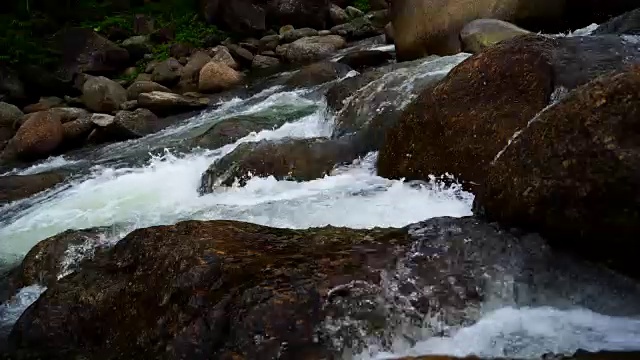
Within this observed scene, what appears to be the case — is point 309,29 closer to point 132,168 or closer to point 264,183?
point 132,168

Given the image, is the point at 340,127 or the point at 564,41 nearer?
the point at 564,41

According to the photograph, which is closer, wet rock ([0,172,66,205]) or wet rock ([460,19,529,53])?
wet rock ([460,19,529,53])

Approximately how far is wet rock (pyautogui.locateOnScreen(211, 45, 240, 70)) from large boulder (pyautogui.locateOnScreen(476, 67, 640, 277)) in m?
12.6

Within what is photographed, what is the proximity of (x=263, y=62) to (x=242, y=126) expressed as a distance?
7126mm

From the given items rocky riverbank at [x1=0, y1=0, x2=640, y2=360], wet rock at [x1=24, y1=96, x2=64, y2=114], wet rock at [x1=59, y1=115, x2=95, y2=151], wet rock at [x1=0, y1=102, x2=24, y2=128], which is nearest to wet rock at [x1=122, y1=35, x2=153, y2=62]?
wet rock at [x1=24, y1=96, x2=64, y2=114]

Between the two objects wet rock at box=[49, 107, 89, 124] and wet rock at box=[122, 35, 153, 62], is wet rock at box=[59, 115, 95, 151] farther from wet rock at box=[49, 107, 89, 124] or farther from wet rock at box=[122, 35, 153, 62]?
wet rock at box=[122, 35, 153, 62]

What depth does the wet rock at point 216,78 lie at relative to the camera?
14359 millimetres

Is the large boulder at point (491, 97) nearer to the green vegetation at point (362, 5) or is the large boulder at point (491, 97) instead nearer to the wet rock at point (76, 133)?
the wet rock at point (76, 133)

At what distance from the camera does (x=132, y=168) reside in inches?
377

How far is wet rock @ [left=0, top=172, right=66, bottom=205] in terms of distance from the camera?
9188 mm

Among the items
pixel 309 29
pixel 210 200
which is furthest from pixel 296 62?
pixel 210 200

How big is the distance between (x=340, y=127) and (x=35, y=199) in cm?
429

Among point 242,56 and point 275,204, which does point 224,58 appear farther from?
point 275,204

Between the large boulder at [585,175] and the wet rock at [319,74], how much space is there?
8.33m
